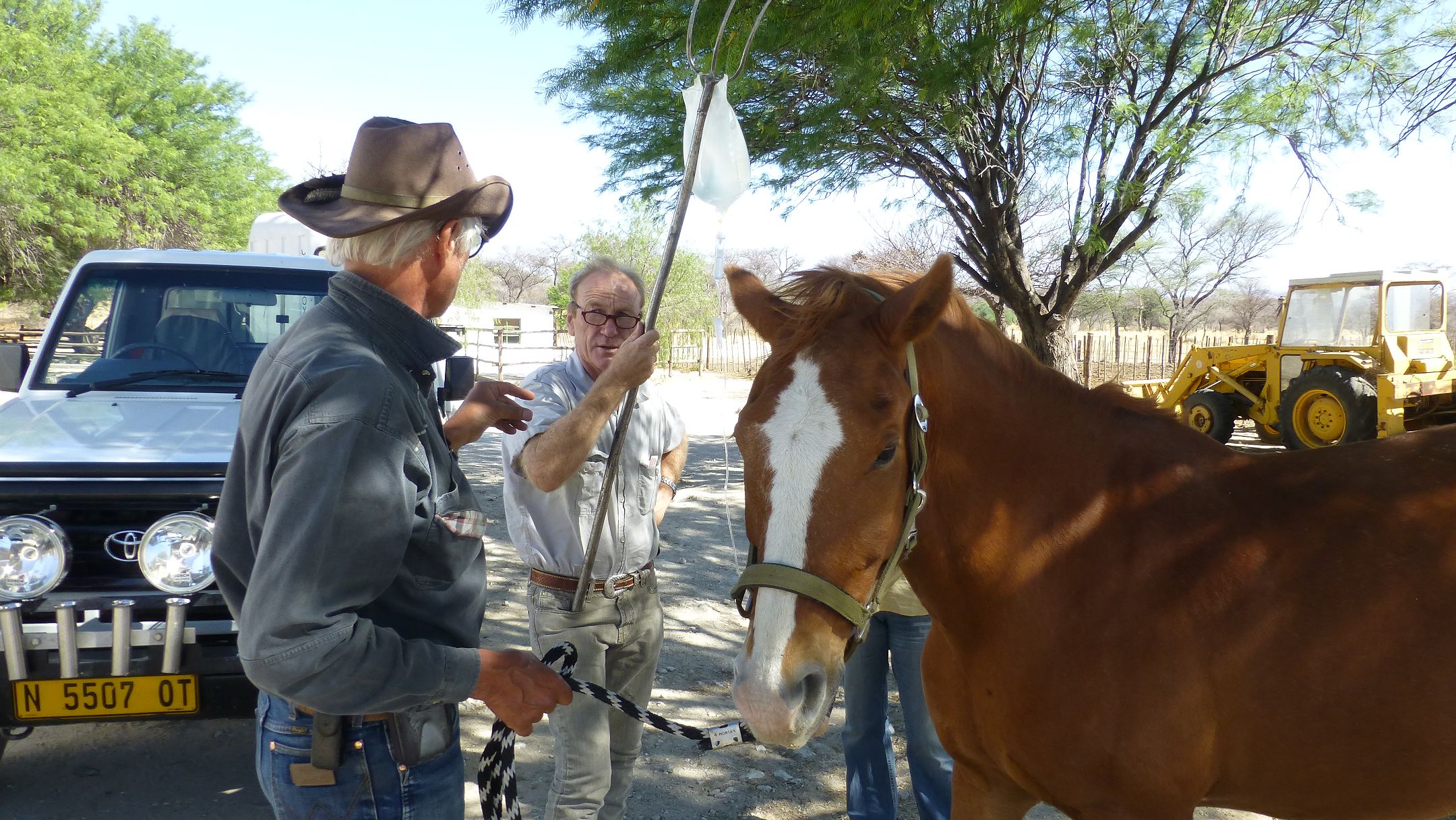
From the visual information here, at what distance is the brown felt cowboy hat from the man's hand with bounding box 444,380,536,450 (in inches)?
27.2

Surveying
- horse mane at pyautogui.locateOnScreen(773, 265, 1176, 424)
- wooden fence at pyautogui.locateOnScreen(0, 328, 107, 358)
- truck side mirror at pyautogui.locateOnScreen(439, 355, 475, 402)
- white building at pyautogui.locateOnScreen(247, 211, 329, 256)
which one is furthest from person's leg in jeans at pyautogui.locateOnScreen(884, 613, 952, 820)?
white building at pyautogui.locateOnScreen(247, 211, 329, 256)

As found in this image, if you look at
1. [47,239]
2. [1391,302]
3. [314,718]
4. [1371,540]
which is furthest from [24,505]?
[47,239]

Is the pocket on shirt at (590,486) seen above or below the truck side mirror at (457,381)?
below

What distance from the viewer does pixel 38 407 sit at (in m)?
4.02

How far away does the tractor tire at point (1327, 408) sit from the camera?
35.3ft

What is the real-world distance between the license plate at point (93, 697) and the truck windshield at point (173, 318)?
6.33 feet

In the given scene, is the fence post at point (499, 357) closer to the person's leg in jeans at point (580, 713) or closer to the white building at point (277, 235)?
the white building at point (277, 235)

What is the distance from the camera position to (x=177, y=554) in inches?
120

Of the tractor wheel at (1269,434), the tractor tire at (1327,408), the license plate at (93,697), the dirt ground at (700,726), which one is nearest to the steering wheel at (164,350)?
the license plate at (93,697)

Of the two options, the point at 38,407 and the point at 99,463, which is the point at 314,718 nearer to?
the point at 99,463

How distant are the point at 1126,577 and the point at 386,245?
174cm

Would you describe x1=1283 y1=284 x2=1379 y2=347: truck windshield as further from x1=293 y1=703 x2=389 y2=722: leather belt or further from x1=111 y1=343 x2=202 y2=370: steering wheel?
x1=293 y1=703 x2=389 y2=722: leather belt

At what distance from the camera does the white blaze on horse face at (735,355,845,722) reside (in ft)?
4.95

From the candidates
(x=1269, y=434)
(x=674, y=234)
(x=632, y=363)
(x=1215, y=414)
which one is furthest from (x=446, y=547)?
(x=1269, y=434)
